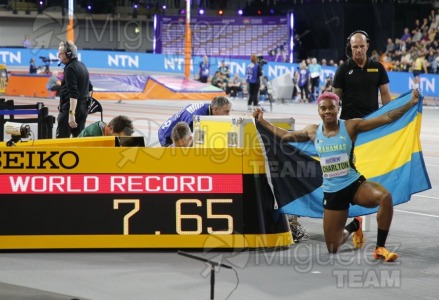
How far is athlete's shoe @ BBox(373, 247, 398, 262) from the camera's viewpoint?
8648 mm

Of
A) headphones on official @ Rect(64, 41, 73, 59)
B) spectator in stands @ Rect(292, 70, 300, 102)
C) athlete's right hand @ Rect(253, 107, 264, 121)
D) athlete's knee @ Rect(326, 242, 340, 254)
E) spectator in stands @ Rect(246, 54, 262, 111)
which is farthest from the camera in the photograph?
spectator in stands @ Rect(292, 70, 300, 102)

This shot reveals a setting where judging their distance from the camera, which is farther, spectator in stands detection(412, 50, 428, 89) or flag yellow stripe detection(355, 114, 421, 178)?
spectator in stands detection(412, 50, 428, 89)

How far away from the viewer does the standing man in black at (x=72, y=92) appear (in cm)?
1344

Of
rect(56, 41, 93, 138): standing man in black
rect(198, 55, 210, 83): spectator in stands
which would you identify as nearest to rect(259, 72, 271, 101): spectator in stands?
rect(198, 55, 210, 83): spectator in stands

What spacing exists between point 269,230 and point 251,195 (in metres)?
0.40

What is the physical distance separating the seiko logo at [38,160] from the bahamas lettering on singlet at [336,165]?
8.23ft

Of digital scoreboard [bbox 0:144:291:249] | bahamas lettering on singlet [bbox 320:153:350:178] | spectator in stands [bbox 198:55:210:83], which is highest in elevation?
spectator in stands [bbox 198:55:210:83]

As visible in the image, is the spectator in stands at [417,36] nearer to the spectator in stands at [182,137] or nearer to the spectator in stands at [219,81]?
the spectator in stands at [219,81]

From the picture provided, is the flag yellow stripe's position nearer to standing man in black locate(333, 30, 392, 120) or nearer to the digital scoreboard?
standing man in black locate(333, 30, 392, 120)

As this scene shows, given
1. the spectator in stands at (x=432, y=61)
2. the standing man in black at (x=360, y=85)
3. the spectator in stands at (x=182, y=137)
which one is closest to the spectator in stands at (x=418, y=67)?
the spectator in stands at (x=432, y=61)

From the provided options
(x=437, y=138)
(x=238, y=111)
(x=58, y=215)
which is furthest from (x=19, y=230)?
(x=238, y=111)

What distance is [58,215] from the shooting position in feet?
30.0

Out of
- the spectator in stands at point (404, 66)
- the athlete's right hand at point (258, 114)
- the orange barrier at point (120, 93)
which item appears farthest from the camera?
the spectator in stands at point (404, 66)

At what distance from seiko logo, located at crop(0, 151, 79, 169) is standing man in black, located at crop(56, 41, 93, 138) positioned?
4.28 meters
